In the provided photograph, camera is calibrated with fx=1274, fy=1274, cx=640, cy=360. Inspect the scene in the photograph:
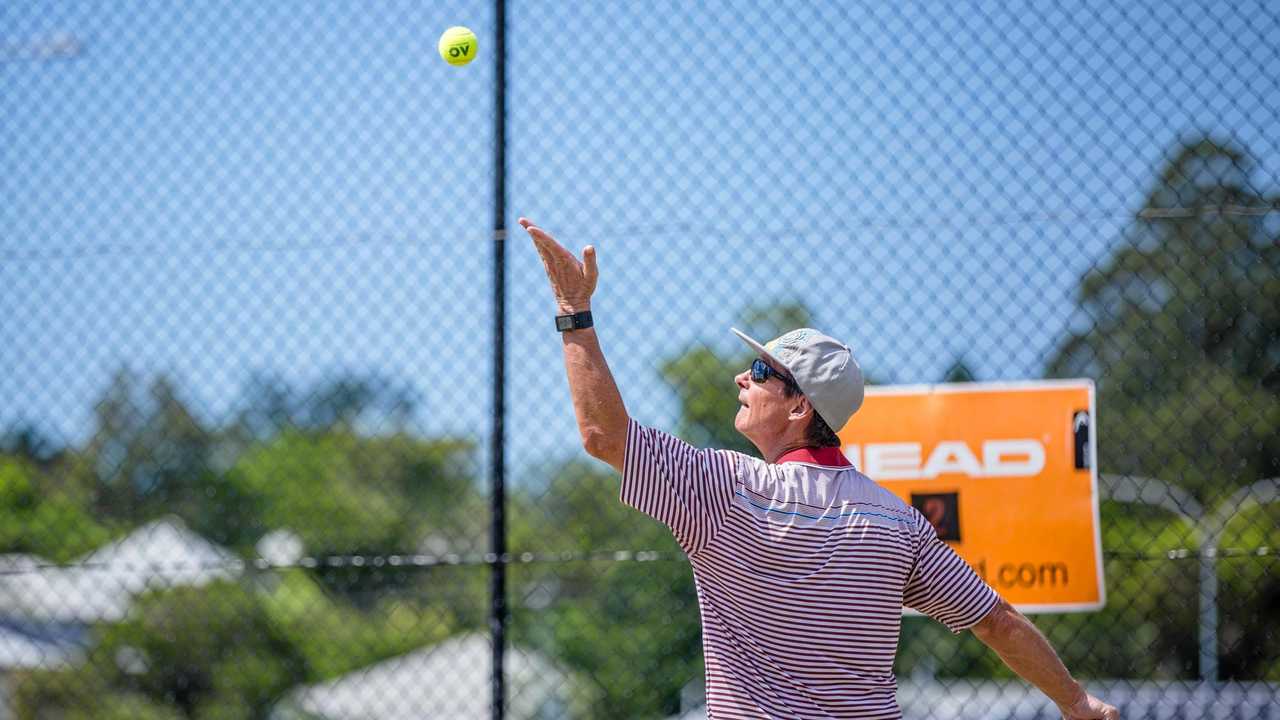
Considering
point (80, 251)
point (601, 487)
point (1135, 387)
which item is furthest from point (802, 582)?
point (601, 487)

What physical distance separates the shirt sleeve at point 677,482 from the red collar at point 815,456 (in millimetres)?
167

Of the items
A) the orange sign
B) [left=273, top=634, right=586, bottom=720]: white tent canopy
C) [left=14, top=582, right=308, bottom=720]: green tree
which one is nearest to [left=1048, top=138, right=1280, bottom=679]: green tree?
the orange sign

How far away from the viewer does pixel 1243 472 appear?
4141 mm

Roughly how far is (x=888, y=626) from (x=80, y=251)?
132 inches

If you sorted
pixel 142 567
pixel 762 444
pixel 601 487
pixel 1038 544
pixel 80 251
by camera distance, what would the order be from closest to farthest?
pixel 762 444
pixel 1038 544
pixel 142 567
pixel 80 251
pixel 601 487

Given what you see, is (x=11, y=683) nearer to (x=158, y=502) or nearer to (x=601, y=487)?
(x=601, y=487)

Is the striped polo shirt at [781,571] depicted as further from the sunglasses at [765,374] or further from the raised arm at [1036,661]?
the raised arm at [1036,661]

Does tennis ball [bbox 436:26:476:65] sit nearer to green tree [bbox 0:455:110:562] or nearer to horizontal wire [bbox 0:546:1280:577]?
horizontal wire [bbox 0:546:1280:577]

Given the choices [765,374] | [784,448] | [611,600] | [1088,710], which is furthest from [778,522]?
[611,600]

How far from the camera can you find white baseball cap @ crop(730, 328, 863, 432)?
7.84 feet

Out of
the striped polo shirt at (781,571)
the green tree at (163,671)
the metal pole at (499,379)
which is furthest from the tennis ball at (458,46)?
the green tree at (163,671)

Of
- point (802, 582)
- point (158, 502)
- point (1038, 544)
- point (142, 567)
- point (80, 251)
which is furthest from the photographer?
point (158, 502)

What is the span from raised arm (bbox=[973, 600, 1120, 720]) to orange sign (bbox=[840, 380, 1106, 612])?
3.81 feet

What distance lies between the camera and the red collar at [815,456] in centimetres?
240
